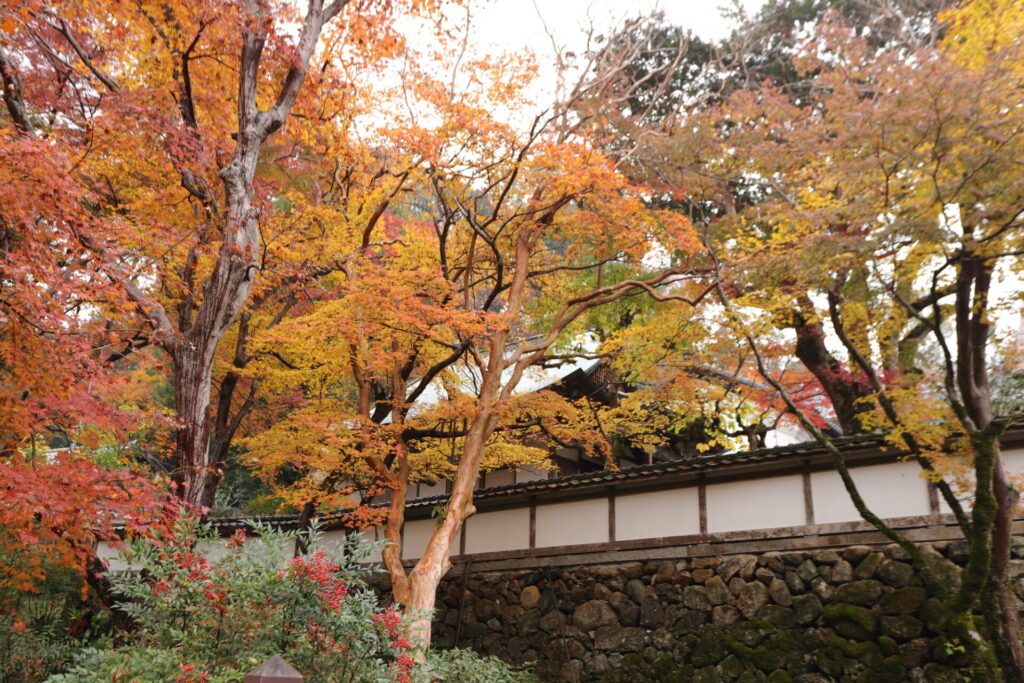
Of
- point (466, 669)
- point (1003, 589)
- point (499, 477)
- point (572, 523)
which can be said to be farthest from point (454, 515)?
point (1003, 589)

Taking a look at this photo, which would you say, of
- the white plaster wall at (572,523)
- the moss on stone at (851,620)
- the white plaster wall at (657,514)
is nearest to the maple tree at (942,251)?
the moss on stone at (851,620)

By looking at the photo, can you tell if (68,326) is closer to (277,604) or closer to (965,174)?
(277,604)

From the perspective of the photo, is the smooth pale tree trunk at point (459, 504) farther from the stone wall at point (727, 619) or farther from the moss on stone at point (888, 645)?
the moss on stone at point (888, 645)

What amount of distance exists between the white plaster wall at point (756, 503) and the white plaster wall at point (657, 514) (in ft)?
1.08

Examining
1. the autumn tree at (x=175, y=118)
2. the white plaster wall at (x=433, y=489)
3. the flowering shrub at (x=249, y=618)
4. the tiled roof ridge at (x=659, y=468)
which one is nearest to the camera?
the flowering shrub at (x=249, y=618)

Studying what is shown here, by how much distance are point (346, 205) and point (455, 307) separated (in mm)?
4016

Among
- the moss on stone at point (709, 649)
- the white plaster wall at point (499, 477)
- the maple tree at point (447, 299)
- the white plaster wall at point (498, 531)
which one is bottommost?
the moss on stone at point (709, 649)

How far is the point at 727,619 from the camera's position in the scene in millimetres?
10828

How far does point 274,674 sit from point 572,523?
9672mm

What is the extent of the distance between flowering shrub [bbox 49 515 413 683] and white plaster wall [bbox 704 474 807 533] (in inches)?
233

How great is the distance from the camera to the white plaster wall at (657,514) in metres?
11.7

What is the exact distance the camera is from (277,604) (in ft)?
21.5

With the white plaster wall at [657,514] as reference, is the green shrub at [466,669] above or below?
below

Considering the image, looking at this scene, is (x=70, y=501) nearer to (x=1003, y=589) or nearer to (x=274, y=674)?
(x=274, y=674)
